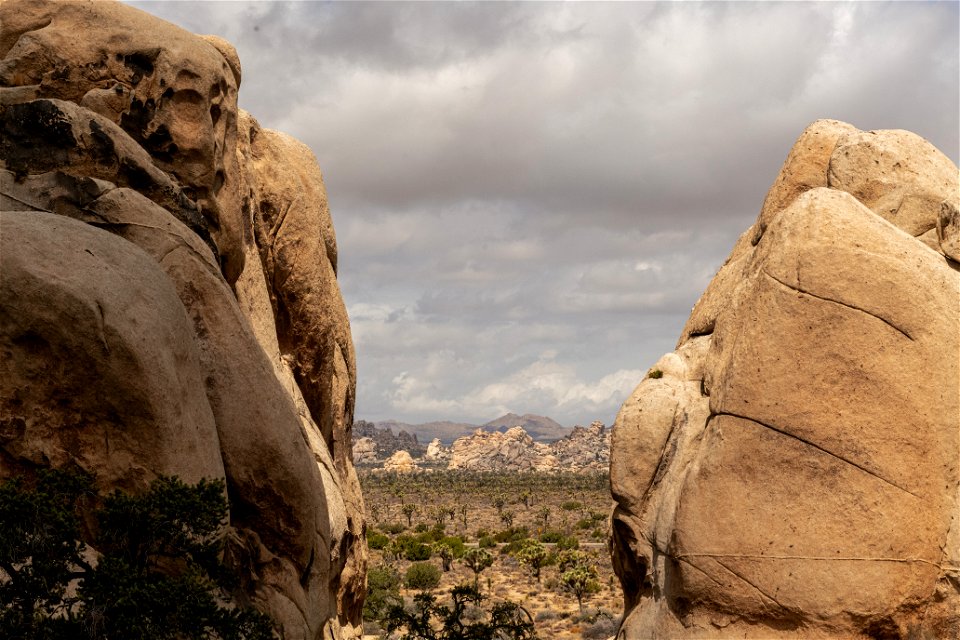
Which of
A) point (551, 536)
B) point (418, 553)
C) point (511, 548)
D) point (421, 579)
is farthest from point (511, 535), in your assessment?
point (421, 579)

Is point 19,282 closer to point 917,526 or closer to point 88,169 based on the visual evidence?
point 88,169

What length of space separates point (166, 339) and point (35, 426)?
182 cm

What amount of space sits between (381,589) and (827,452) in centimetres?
3152

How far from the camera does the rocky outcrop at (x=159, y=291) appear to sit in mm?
10547

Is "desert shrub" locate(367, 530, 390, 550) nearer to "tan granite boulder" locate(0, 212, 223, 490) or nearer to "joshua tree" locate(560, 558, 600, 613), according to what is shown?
"joshua tree" locate(560, 558, 600, 613)

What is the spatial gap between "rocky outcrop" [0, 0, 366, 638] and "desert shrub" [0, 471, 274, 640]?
1014 mm

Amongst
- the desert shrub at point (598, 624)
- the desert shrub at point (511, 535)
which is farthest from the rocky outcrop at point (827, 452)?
the desert shrub at point (511, 535)

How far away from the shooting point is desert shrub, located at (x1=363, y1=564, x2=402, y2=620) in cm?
3672

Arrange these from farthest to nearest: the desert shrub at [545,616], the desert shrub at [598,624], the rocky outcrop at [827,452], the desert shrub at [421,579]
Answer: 1. the desert shrub at [421,579]
2. the desert shrub at [545,616]
3. the desert shrub at [598,624]
4. the rocky outcrop at [827,452]

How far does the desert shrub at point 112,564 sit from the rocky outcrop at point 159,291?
3.33ft

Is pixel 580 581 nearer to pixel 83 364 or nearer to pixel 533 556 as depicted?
pixel 533 556

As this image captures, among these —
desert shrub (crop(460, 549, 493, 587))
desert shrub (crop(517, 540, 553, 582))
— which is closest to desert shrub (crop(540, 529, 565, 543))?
desert shrub (crop(517, 540, 553, 582))

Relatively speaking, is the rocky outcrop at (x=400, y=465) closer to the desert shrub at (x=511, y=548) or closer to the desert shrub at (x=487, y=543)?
the desert shrub at (x=487, y=543)

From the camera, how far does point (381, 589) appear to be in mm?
42312
